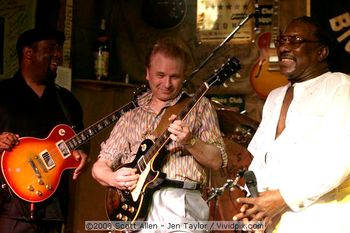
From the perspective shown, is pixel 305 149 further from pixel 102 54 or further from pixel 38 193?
pixel 102 54

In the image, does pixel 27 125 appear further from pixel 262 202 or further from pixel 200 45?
pixel 200 45

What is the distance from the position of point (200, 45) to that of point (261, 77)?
0.73 m

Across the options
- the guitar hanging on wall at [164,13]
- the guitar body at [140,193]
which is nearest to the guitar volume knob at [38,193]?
the guitar body at [140,193]

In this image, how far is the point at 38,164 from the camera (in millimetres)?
3936

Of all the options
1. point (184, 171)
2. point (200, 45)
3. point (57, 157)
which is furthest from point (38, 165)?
point (200, 45)

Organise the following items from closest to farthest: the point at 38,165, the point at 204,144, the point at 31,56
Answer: the point at 204,144
the point at 38,165
the point at 31,56

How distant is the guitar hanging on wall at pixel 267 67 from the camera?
215 inches

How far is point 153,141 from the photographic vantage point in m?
3.39

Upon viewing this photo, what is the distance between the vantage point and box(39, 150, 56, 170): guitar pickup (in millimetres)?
3947

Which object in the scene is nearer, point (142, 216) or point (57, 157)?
point (142, 216)

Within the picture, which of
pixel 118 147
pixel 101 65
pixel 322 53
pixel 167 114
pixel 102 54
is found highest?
pixel 322 53

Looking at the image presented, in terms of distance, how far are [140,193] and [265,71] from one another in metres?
2.61

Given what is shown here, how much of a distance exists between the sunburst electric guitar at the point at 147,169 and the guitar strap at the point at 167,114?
0.06m

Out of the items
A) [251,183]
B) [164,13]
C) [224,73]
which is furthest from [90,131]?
[164,13]
